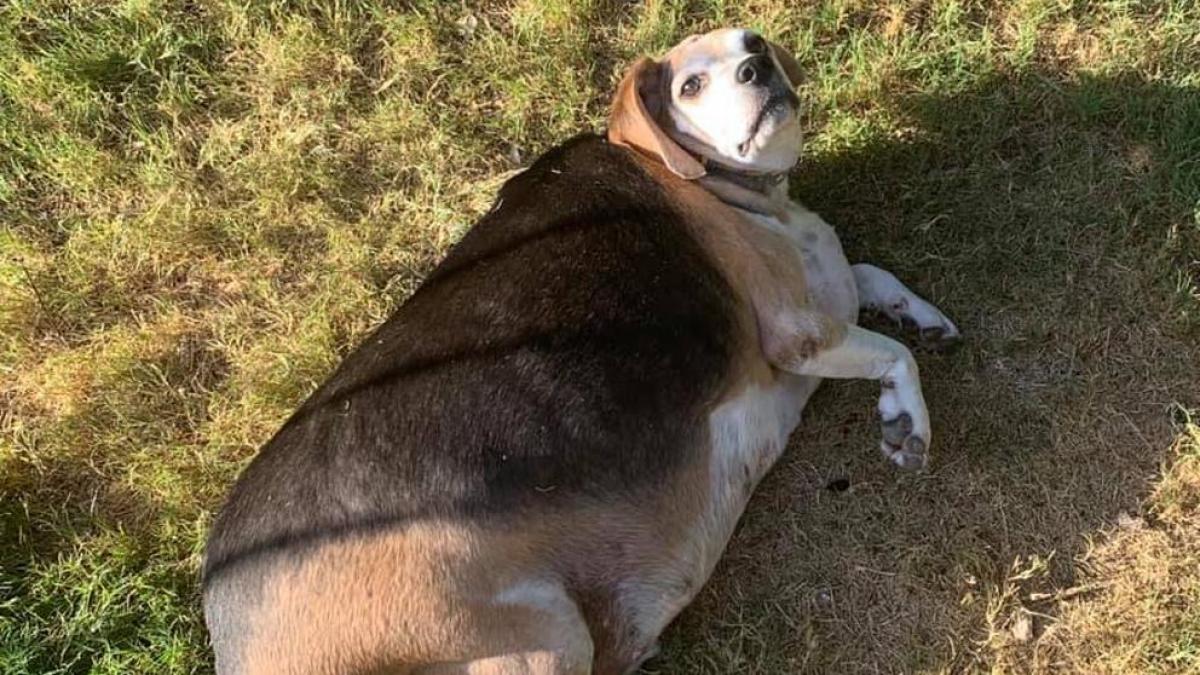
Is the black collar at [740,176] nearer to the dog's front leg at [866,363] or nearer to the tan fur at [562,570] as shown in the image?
the tan fur at [562,570]

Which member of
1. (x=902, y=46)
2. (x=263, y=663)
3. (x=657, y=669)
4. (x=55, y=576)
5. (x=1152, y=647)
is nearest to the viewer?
(x=263, y=663)

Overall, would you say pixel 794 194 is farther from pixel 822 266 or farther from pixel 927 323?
pixel 927 323

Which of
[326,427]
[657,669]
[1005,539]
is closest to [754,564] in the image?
[657,669]

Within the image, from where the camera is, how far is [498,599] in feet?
11.6

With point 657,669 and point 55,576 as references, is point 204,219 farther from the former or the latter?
point 657,669

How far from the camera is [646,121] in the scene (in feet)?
13.5

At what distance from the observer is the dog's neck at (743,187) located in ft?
13.9

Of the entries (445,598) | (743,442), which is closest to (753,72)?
(743,442)

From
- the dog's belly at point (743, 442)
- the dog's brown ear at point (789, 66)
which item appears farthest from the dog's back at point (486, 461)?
the dog's brown ear at point (789, 66)

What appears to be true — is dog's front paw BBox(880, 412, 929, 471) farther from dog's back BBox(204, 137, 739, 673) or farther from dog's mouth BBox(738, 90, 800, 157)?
dog's mouth BBox(738, 90, 800, 157)

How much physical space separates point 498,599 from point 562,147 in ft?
5.40

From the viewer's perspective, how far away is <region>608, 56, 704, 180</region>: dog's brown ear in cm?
409

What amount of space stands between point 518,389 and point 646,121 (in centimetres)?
108

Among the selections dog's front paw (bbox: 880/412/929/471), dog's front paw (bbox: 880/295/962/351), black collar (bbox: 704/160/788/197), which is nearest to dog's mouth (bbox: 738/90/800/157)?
black collar (bbox: 704/160/788/197)
